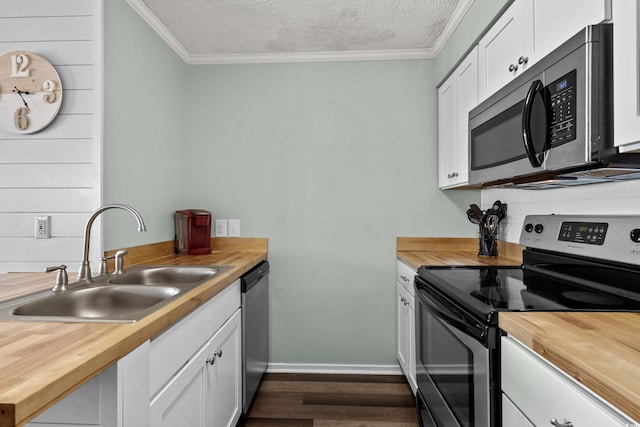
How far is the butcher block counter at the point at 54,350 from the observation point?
2.12ft

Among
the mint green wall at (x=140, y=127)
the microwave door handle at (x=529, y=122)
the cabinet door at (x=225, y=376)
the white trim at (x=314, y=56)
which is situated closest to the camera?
the microwave door handle at (x=529, y=122)

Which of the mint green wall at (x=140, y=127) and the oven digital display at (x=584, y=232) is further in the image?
the mint green wall at (x=140, y=127)

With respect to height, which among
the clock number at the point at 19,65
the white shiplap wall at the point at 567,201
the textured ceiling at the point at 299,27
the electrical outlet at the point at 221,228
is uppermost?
the textured ceiling at the point at 299,27

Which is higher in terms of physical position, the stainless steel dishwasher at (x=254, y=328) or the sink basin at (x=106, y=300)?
the sink basin at (x=106, y=300)

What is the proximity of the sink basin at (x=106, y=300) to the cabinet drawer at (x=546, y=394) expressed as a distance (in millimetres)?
1115

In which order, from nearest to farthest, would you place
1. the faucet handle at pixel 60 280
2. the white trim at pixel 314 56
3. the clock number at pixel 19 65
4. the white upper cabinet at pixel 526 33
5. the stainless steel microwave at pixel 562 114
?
the stainless steel microwave at pixel 562 114
the white upper cabinet at pixel 526 33
the faucet handle at pixel 60 280
the clock number at pixel 19 65
the white trim at pixel 314 56

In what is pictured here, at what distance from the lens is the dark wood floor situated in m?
2.20

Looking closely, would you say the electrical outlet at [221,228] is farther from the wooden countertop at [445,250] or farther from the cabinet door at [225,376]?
the wooden countertop at [445,250]

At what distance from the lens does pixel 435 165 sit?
283 cm

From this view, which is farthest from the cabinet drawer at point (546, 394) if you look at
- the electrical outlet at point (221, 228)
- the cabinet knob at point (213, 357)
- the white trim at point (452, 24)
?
the electrical outlet at point (221, 228)

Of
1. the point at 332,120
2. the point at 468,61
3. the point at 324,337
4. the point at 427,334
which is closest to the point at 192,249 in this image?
the point at 324,337

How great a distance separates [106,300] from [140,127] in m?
1.09

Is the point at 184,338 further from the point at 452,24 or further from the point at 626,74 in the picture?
the point at 452,24

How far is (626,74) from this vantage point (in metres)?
0.98
